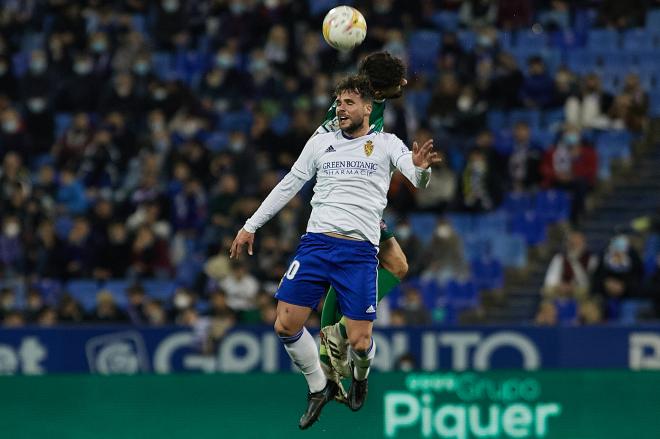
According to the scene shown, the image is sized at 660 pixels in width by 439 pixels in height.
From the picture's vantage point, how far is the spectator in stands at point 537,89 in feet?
60.7

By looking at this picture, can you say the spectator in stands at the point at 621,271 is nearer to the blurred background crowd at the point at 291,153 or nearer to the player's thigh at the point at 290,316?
the blurred background crowd at the point at 291,153

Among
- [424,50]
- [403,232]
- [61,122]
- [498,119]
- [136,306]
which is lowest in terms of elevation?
[136,306]

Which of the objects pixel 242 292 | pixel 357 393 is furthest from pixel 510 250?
pixel 357 393

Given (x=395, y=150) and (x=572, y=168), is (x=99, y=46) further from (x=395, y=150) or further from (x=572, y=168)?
(x=395, y=150)

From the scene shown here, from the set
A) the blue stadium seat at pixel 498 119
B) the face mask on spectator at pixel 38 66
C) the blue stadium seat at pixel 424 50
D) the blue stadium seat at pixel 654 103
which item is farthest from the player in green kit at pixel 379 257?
the face mask on spectator at pixel 38 66

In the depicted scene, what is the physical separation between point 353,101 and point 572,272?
26.0 ft

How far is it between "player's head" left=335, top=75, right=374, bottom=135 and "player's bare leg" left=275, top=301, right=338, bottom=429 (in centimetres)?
123

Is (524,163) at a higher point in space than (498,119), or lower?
lower

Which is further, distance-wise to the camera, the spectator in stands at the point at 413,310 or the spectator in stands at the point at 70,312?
the spectator in stands at the point at 70,312

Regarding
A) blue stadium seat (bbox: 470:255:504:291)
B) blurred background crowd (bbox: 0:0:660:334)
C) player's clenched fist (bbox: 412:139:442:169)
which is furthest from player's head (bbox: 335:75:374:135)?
blue stadium seat (bbox: 470:255:504:291)

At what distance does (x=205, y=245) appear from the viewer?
1759cm

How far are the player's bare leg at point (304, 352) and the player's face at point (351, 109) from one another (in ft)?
4.00

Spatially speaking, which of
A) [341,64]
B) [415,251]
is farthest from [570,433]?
[341,64]

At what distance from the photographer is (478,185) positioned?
17.5 m
